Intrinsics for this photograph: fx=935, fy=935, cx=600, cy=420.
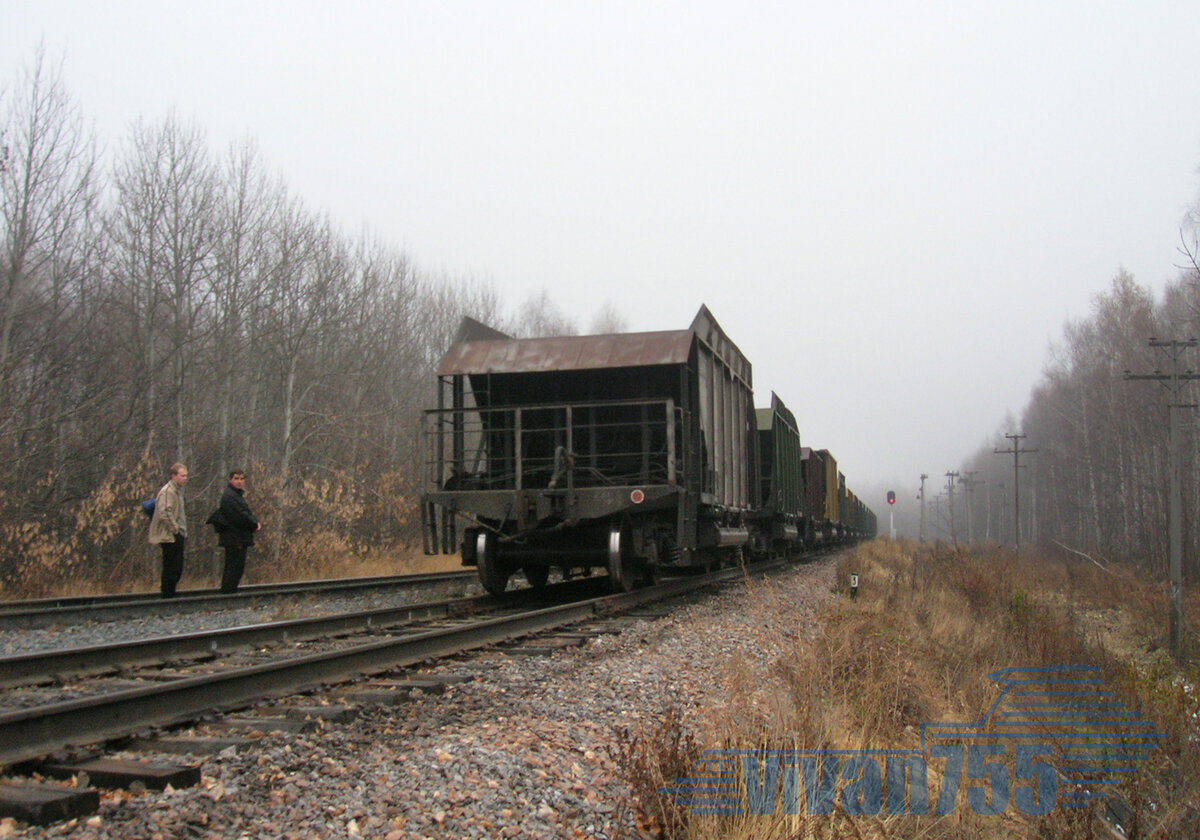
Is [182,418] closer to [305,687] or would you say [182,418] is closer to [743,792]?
[305,687]

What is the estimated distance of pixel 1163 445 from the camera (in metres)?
33.9

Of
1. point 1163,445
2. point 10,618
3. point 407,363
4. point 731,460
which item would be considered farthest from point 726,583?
point 1163,445

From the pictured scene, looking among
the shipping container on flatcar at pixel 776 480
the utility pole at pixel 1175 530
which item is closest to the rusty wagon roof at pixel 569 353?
the shipping container on flatcar at pixel 776 480

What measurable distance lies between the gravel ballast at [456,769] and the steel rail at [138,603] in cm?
459

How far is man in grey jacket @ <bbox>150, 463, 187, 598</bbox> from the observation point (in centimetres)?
1017

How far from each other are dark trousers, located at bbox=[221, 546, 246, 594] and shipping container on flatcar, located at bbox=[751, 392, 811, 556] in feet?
26.3

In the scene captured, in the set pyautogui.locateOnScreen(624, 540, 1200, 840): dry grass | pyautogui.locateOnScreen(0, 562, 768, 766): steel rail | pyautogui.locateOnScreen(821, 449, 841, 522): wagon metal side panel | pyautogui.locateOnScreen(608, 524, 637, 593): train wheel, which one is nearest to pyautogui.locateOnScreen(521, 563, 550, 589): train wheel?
pyautogui.locateOnScreen(608, 524, 637, 593): train wheel

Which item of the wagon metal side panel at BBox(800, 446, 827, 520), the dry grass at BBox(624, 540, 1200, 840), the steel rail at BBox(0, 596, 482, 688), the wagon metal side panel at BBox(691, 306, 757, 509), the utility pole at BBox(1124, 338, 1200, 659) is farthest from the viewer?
the wagon metal side panel at BBox(800, 446, 827, 520)

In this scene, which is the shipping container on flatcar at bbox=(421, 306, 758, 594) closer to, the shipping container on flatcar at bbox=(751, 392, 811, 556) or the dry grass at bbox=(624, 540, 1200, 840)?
the dry grass at bbox=(624, 540, 1200, 840)

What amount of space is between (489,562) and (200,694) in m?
5.95

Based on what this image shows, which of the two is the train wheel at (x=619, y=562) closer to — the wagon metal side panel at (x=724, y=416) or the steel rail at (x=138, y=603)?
the wagon metal side panel at (x=724, y=416)

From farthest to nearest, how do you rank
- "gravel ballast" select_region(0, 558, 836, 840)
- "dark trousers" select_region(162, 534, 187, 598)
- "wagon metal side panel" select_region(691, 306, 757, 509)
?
"wagon metal side panel" select_region(691, 306, 757, 509) → "dark trousers" select_region(162, 534, 187, 598) → "gravel ballast" select_region(0, 558, 836, 840)

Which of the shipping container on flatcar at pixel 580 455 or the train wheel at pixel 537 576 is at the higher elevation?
the shipping container on flatcar at pixel 580 455

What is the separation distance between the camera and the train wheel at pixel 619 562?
10.2 metres
